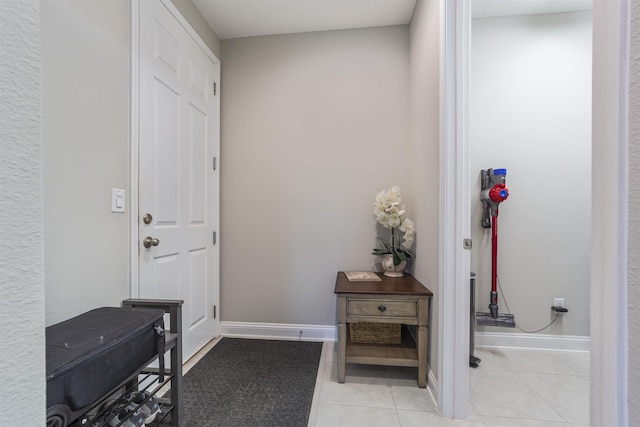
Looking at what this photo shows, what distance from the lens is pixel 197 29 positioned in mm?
1887

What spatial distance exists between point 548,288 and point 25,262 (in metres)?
2.76

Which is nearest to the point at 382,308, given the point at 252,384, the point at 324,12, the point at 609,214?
the point at 252,384

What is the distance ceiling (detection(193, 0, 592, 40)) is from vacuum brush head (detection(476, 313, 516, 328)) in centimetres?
229

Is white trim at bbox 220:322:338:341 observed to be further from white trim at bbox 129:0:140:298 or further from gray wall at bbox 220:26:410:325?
white trim at bbox 129:0:140:298

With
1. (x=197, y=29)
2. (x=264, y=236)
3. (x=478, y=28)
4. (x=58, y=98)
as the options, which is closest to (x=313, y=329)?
(x=264, y=236)

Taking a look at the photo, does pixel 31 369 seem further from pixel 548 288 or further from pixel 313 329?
pixel 548 288

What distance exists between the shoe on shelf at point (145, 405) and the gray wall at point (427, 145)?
1.37 m

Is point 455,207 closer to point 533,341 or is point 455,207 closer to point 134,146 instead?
point 533,341

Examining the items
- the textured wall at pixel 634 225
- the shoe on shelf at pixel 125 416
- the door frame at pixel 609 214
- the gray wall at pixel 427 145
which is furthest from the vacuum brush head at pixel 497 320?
the shoe on shelf at pixel 125 416

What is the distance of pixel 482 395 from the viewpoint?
1458 millimetres

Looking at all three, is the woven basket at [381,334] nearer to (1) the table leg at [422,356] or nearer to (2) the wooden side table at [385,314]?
(2) the wooden side table at [385,314]

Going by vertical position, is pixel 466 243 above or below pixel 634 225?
below

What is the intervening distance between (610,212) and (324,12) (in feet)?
6.96

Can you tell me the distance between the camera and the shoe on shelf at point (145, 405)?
39.1 inches
